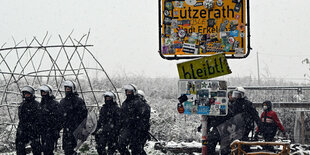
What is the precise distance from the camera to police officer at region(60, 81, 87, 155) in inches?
398

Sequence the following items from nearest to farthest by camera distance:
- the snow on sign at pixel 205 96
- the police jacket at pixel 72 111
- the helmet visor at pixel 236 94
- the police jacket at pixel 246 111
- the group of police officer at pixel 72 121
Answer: the snow on sign at pixel 205 96 → the police jacket at pixel 246 111 → the helmet visor at pixel 236 94 → the group of police officer at pixel 72 121 → the police jacket at pixel 72 111

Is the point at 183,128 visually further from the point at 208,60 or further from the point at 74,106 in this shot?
the point at 208,60

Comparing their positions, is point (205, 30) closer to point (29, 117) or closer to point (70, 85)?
point (70, 85)

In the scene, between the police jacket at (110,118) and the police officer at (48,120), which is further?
the police jacket at (110,118)

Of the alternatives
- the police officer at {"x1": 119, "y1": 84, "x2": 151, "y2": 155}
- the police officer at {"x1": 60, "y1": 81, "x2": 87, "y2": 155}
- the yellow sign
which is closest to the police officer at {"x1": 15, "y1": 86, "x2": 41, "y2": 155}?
the police officer at {"x1": 60, "y1": 81, "x2": 87, "y2": 155}

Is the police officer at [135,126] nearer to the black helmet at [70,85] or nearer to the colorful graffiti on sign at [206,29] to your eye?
the black helmet at [70,85]

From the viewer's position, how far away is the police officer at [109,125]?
1020 centimetres

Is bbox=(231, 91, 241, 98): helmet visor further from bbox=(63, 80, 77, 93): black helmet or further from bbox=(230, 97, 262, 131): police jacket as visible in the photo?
bbox=(63, 80, 77, 93): black helmet

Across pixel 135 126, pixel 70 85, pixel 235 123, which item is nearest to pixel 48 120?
pixel 70 85

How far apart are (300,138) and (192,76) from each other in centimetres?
659

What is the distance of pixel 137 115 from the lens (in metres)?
9.62

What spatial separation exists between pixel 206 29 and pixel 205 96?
1307mm

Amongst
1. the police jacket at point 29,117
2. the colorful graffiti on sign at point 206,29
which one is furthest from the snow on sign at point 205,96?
the police jacket at point 29,117

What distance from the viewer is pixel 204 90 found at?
619cm
